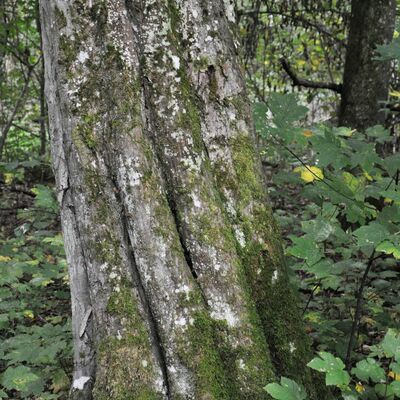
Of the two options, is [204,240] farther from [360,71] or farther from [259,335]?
[360,71]

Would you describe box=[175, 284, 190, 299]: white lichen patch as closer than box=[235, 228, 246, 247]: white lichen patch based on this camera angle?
Yes

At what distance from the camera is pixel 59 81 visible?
1.79 m

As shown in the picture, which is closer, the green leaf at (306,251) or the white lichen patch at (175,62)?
the white lichen patch at (175,62)

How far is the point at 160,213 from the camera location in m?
1.69

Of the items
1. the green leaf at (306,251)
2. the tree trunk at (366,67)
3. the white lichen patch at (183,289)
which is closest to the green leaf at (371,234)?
the green leaf at (306,251)

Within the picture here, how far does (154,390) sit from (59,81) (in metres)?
1.17

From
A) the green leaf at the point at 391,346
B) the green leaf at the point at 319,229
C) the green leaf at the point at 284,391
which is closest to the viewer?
the green leaf at the point at 284,391

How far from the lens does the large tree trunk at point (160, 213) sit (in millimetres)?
1666

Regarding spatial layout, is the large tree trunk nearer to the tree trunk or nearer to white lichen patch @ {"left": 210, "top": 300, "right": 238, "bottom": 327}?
white lichen patch @ {"left": 210, "top": 300, "right": 238, "bottom": 327}

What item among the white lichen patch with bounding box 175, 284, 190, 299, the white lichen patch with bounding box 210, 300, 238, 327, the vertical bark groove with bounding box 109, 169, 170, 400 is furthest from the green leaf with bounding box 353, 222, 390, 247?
the vertical bark groove with bounding box 109, 169, 170, 400

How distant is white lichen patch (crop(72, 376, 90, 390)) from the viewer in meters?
1.80

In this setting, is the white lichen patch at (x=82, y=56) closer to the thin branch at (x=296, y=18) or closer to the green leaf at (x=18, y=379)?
the green leaf at (x=18, y=379)

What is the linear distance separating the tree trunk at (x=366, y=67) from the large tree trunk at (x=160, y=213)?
2917 millimetres

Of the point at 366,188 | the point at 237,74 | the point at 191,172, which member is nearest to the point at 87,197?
the point at 191,172
